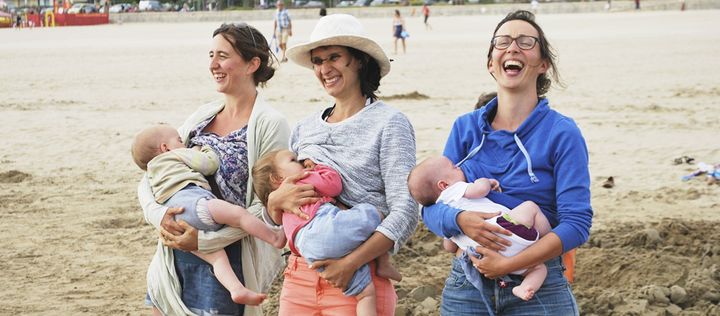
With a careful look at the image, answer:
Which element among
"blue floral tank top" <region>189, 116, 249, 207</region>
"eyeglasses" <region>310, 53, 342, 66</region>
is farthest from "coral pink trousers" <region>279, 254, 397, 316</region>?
"eyeglasses" <region>310, 53, 342, 66</region>

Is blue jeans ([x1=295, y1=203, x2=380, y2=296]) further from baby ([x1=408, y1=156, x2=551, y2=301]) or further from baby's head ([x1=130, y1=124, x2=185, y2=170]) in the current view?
baby's head ([x1=130, y1=124, x2=185, y2=170])

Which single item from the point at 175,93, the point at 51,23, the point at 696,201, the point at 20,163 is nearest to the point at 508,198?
the point at 696,201

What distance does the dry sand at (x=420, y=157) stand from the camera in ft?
20.9

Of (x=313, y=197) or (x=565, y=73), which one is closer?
(x=313, y=197)

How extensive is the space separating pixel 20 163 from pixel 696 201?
771cm

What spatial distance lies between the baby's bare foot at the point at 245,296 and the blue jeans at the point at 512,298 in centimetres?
90

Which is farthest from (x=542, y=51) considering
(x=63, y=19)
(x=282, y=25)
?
(x=63, y=19)

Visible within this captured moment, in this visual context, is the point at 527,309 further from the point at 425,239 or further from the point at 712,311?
the point at 425,239

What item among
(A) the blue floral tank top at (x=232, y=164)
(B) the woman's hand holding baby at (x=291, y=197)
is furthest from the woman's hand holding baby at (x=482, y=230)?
(A) the blue floral tank top at (x=232, y=164)

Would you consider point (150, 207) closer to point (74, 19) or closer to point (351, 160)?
point (351, 160)

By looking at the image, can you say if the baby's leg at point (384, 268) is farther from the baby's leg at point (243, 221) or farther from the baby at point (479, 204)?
the baby's leg at point (243, 221)

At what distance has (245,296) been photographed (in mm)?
4059

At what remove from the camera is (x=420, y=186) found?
3623 millimetres

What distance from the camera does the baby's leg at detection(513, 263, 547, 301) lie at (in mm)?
3396
